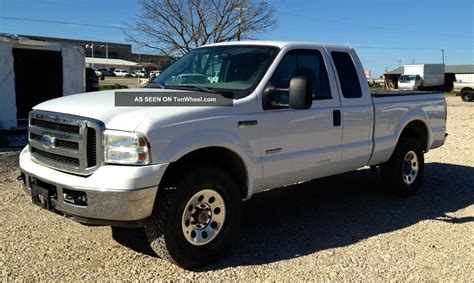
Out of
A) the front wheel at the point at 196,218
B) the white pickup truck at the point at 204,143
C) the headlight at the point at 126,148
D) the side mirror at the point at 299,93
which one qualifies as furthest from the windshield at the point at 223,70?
the headlight at the point at 126,148

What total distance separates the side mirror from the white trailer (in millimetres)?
46633

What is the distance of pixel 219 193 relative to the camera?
163 inches

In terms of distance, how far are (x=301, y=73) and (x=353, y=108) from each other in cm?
93

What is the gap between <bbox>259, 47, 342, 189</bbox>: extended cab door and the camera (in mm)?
4512

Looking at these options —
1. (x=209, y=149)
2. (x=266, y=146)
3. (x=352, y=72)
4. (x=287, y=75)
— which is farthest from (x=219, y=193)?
(x=352, y=72)

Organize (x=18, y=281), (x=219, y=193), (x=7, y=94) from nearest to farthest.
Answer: (x=18, y=281) < (x=219, y=193) < (x=7, y=94)

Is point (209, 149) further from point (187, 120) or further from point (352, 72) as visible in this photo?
point (352, 72)

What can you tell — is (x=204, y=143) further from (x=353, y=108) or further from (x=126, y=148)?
(x=353, y=108)

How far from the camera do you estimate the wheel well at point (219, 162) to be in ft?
12.9

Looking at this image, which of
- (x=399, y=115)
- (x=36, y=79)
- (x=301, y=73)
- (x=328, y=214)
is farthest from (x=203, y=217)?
(x=36, y=79)

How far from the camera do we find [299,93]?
416 centimetres

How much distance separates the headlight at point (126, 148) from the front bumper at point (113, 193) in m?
0.05

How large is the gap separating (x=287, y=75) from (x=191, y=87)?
0.97m

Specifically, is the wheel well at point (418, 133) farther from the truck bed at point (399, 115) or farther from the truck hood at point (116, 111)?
the truck hood at point (116, 111)
